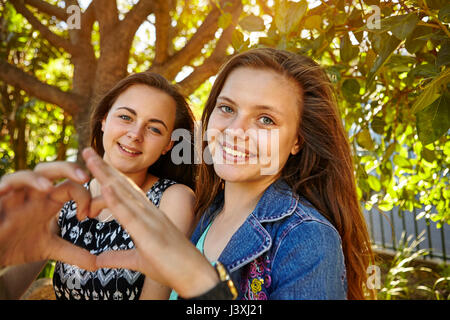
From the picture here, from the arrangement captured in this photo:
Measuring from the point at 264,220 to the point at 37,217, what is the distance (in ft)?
2.43

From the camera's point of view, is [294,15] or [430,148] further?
[430,148]

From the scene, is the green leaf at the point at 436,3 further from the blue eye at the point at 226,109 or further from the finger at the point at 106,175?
the finger at the point at 106,175

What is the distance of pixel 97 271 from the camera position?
76.1 inches

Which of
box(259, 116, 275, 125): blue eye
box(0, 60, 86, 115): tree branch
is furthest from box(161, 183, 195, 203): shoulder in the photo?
box(0, 60, 86, 115): tree branch

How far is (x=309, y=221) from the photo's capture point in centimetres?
131

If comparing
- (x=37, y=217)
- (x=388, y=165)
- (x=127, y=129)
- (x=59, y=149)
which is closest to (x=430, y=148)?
(x=388, y=165)

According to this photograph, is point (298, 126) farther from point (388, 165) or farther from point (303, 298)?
point (388, 165)

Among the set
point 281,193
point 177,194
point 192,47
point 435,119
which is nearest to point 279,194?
point 281,193

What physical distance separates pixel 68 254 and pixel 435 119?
117 centimetres

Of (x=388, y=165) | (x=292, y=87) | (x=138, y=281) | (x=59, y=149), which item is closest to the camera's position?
(x=292, y=87)

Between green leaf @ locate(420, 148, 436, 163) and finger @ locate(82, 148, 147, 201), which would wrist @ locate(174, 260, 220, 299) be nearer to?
finger @ locate(82, 148, 147, 201)

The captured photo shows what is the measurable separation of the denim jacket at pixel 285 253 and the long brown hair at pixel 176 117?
93cm

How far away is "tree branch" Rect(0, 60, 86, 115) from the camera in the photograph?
3537mm

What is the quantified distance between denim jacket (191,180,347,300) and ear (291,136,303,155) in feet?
0.56
